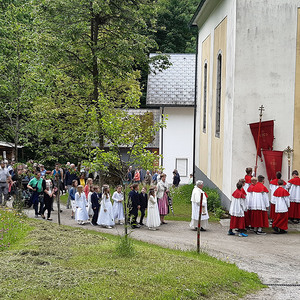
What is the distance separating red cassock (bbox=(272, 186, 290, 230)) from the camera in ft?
54.2

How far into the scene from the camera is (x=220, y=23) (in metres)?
22.1

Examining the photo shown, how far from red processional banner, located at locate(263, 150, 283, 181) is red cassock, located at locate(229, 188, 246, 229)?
2.05 meters

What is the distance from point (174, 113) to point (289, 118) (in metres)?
20.7

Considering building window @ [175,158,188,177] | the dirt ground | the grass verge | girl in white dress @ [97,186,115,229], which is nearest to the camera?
the dirt ground

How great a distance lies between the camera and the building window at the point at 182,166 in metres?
39.3

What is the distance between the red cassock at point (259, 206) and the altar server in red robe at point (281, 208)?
322 mm

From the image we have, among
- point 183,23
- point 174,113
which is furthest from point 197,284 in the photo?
point 183,23

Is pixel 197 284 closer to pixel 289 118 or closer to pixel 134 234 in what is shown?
pixel 134 234

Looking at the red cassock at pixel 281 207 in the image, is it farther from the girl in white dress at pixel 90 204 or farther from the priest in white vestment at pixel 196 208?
the girl in white dress at pixel 90 204

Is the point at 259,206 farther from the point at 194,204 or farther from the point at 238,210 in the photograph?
the point at 194,204

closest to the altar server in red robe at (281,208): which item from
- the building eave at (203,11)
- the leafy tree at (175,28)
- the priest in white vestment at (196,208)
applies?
the priest in white vestment at (196,208)

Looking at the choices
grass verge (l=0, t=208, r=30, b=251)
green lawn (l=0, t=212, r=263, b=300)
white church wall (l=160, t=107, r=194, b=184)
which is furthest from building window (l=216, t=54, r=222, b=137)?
white church wall (l=160, t=107, r=194, b=184)

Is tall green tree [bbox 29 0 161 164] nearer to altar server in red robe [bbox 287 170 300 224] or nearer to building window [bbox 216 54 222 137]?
building window [bbox 216 54 222 137]

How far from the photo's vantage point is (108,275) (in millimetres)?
9367
